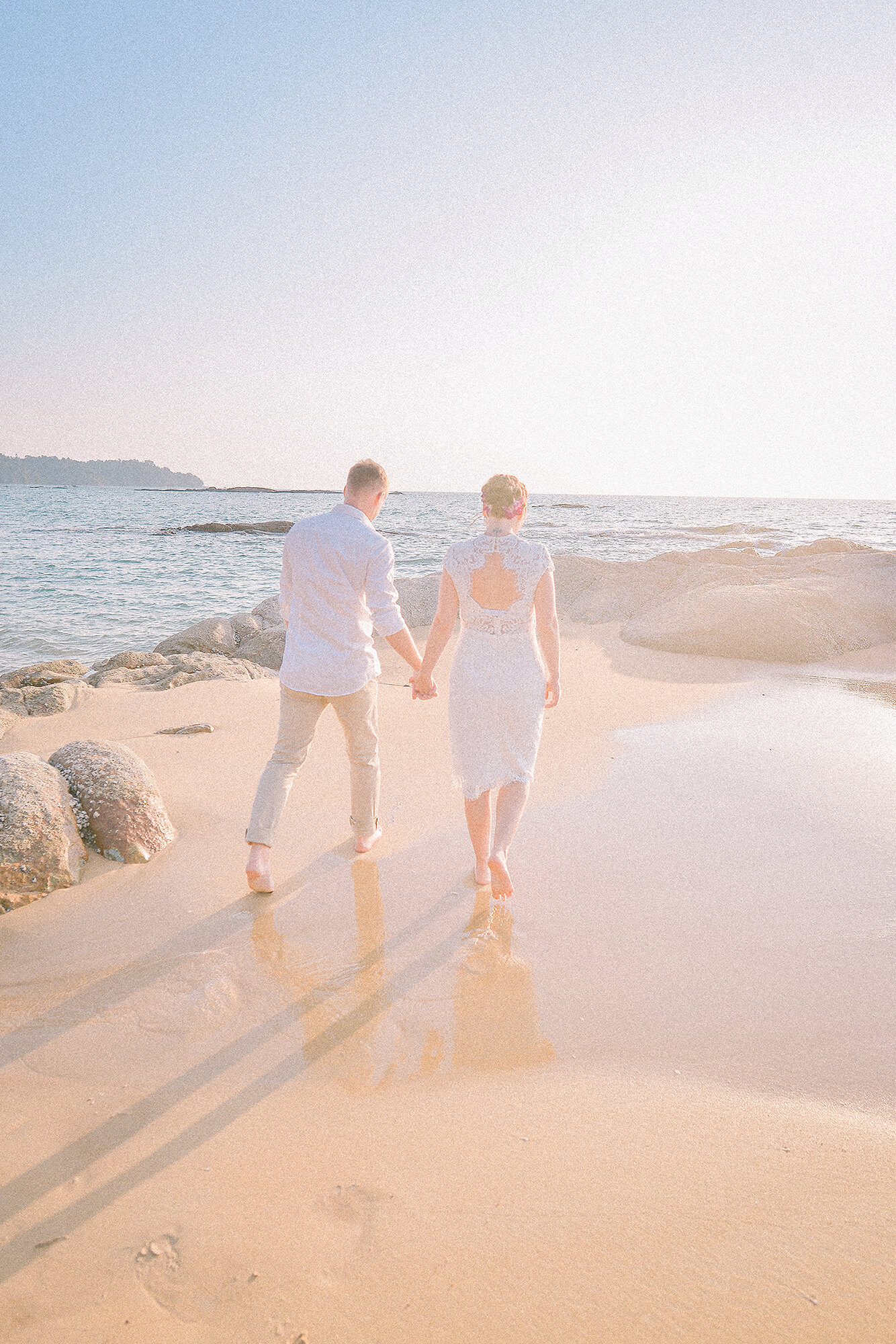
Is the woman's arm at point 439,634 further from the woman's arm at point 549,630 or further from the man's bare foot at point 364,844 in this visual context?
the man's bare foot at point 364,844

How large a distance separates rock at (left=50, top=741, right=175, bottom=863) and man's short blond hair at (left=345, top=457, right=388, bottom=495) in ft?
6.66

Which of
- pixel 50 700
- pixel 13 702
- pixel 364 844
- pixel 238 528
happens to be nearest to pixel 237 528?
pixel 238 528

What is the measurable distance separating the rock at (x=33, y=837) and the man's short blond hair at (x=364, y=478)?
2174 millimetres

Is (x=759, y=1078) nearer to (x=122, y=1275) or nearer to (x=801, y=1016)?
(x=801, y=1016)

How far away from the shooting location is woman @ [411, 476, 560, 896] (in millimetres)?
3580

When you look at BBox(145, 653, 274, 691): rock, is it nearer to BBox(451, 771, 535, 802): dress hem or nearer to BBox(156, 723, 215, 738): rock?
BBox(156, 723, 215, 738): rock

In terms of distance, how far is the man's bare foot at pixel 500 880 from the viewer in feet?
11.6

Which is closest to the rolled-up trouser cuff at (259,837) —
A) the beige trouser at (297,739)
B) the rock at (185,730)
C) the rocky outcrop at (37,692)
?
the beige trouser at (297,739)

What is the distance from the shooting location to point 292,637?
148 inches

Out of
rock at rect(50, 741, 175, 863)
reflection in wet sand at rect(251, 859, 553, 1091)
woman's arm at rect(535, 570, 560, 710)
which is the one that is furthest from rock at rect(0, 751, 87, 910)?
woman's arm at rect(535, 570, 560, 710)

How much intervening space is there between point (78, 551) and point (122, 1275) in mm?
29516

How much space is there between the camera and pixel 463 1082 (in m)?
2.43

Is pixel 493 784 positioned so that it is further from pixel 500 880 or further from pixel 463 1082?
pixel 463 1082

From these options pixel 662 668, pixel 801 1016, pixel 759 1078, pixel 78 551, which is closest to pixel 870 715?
pixel 662 668
